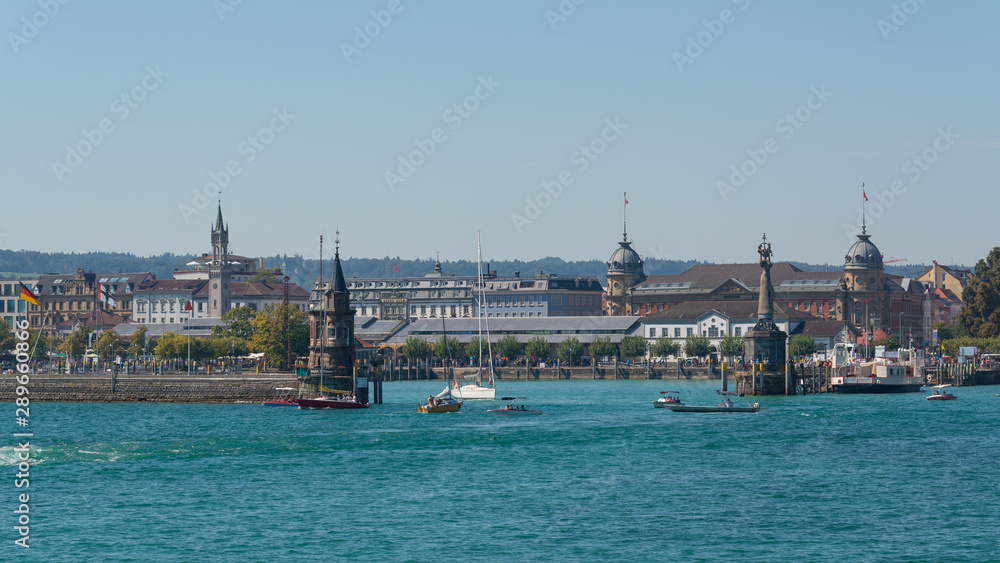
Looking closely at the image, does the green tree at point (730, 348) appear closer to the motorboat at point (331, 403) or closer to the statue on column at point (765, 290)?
the statue on column at point (765, 290)

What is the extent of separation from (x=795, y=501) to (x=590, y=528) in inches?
348

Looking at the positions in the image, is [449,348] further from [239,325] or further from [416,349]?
[239,325]

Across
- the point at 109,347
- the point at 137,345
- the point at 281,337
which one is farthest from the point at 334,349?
the point at 137,345

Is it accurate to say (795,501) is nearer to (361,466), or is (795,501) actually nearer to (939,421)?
(361,466)

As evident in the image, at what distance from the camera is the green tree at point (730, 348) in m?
165

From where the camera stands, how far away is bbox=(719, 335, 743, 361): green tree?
165000mm

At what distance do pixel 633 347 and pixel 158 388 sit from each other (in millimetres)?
87764

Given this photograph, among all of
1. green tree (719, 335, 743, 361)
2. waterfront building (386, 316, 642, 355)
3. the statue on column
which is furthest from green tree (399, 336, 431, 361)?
the statue on column

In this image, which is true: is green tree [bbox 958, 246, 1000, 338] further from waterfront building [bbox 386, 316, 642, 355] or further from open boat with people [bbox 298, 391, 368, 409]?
open boat with people [bbox 298, 391, 368, 409]

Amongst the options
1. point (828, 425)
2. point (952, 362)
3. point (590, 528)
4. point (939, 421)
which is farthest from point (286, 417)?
point (952, 362)

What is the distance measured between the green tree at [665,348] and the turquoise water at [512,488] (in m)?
93.9

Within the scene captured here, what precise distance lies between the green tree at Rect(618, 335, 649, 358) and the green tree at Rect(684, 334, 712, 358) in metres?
5.59

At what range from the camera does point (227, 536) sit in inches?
1635

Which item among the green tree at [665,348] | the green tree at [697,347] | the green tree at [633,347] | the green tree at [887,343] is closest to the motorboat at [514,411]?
the green tree at [697,347]
